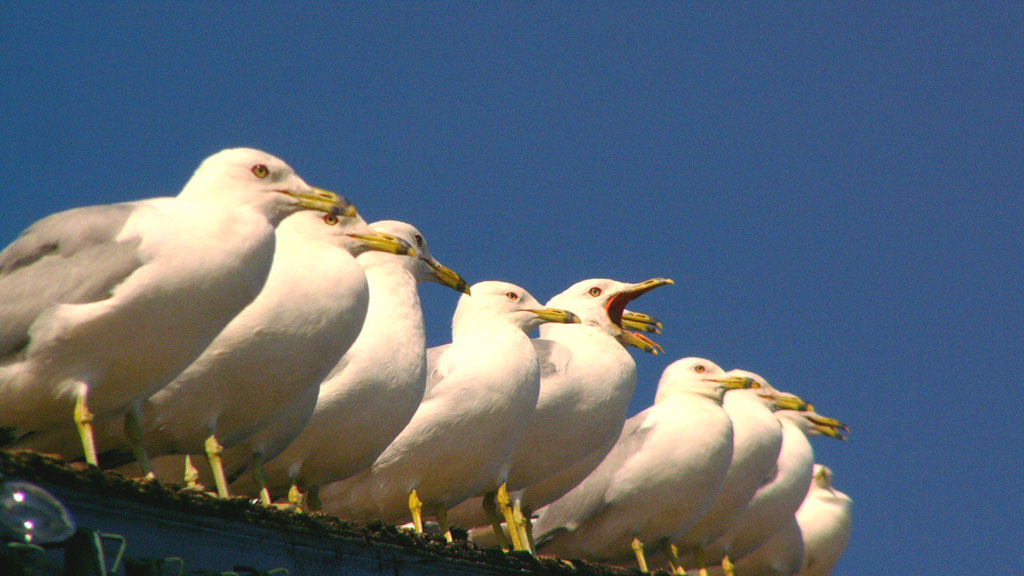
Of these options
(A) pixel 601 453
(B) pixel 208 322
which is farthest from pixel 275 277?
(A) pixel 601 453

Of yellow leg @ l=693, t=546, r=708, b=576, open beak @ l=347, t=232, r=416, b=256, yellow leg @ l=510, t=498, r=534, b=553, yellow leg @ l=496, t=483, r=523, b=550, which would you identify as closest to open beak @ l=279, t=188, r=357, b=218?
open beak @ l=347, t=232, r=416, b=256

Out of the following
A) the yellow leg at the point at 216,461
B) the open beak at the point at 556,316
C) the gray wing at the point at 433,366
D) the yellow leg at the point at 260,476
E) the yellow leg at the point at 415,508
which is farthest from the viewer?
the open beak at the point at 556,316

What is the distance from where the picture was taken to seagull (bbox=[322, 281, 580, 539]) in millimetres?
12953

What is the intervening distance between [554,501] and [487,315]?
2.16 meters

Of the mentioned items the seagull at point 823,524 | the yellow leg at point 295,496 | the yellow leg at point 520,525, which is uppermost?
the yellow leg at point 295,496

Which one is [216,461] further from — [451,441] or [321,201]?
[451,441]

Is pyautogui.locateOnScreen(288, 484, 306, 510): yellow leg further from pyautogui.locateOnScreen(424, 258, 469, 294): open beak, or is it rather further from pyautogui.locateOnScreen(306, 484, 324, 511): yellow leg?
pyautogui.locateOnScreen(424, 258, 469, 294): open beak

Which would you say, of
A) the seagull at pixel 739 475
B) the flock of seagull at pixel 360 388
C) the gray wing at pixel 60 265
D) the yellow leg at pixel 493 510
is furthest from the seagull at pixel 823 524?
the gray wing at pixel 60 265

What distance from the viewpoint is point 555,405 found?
567 inches

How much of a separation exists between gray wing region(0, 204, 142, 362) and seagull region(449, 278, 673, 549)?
5044 millimetres

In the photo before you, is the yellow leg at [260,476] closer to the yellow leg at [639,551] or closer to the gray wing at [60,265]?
the gray wing at [60,265]

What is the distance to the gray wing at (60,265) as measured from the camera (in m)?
9.17

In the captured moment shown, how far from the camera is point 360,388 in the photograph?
467 inches

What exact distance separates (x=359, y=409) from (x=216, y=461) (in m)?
1.57
